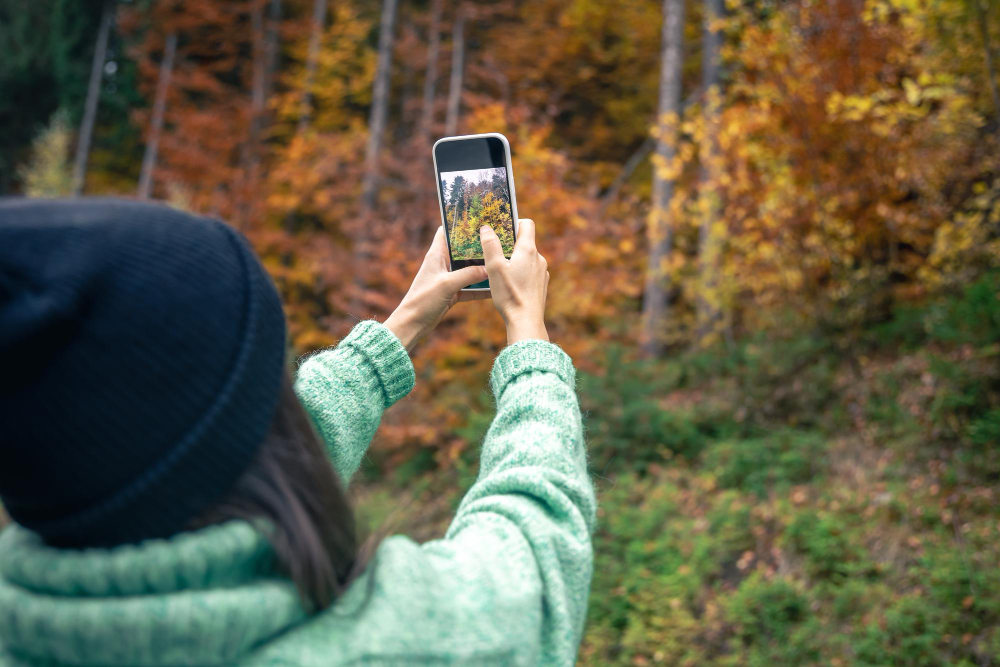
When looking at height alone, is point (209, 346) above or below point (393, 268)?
above

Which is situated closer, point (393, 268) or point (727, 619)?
point (727, 619)

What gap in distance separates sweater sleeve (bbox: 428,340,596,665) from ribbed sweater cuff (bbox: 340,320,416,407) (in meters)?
0.33

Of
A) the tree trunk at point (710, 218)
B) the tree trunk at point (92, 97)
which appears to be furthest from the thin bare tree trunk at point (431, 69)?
the tree trunk at point (92, 97)

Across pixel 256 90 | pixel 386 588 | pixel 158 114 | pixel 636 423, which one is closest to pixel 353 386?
pixel 386 588

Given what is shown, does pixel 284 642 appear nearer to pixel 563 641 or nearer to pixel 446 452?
pixel 563 641

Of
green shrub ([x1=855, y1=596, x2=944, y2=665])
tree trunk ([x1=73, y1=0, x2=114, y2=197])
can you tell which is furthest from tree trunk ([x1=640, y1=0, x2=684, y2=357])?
tree trunk ([x1=73, y1=0, x2=114, y2=197])

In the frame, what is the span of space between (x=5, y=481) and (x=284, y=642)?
34 centimetres

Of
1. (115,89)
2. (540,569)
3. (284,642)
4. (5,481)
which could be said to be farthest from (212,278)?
(115,89)

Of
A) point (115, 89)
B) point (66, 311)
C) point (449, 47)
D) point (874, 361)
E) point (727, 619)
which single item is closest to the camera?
point (66, 311)

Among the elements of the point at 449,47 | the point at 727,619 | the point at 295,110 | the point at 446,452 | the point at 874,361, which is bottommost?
the point at 446,452

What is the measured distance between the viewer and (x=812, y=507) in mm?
5555

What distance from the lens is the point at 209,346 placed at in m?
0.83

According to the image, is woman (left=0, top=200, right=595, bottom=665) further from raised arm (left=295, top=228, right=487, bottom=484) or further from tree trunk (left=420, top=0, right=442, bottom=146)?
tree trunk (left=420, top=0, right=442, bottom=146)

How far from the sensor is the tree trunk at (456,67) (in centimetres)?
1455
